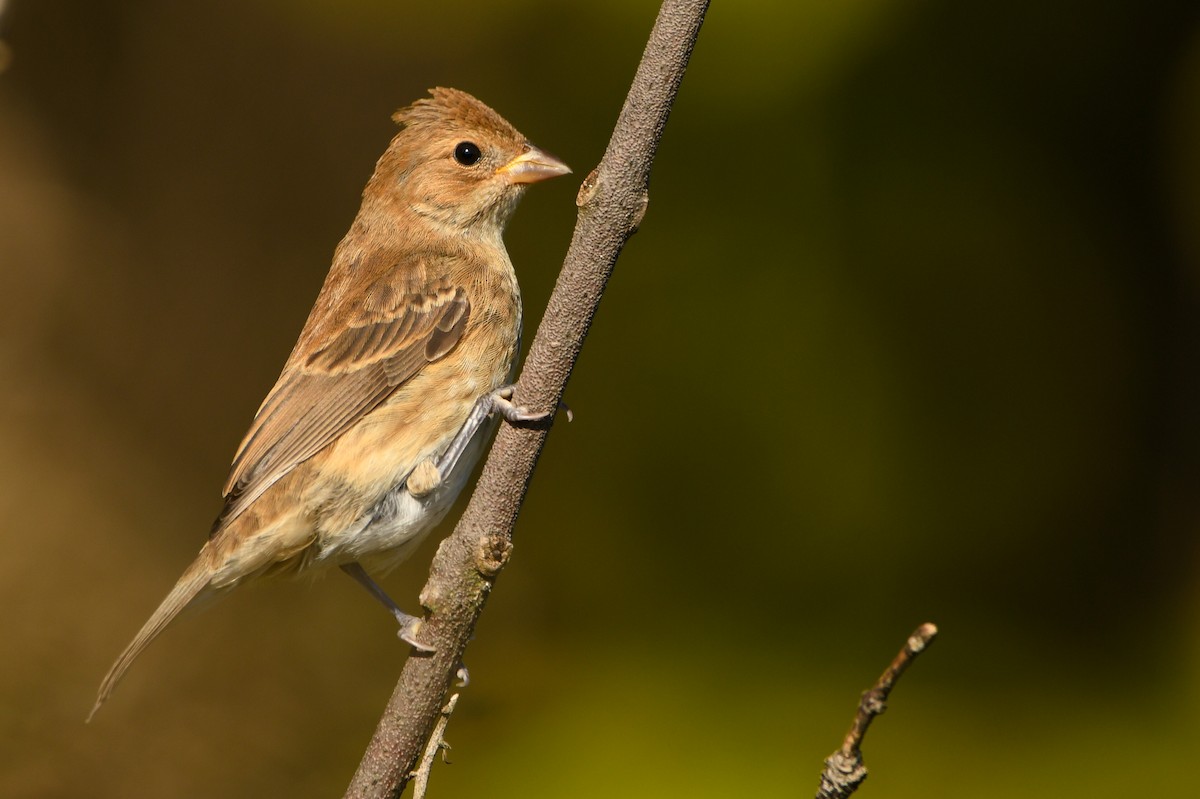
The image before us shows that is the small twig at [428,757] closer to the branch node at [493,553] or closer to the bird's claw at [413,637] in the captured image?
the bird's claw at [413,637]

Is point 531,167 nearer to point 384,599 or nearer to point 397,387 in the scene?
point 397,387

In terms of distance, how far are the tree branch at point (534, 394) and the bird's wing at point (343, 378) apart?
94cm

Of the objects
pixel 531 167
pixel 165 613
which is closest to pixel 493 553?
pixel 165 613

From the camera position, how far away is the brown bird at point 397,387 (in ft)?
11.7

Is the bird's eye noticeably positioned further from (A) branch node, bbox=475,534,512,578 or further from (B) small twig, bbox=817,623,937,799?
(B) small twig, bbox=817,623,937,799

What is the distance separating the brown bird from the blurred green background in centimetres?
125

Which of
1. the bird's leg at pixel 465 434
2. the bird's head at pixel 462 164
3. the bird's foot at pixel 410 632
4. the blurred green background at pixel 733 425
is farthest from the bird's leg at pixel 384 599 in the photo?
the blurred green background at pixel 733 425

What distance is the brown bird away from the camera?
11.7 feet

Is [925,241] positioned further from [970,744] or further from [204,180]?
[204,180]

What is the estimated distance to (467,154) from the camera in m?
4.07

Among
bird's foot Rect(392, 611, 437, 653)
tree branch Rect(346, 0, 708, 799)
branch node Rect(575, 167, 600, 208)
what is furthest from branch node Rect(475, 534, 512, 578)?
branch node Rect(575, 167, 600, 208)

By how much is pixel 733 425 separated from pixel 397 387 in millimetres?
1836

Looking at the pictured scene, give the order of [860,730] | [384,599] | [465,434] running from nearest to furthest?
1. [860,730]
2. [465,434]
3. [384,599]

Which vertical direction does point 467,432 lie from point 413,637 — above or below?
above
